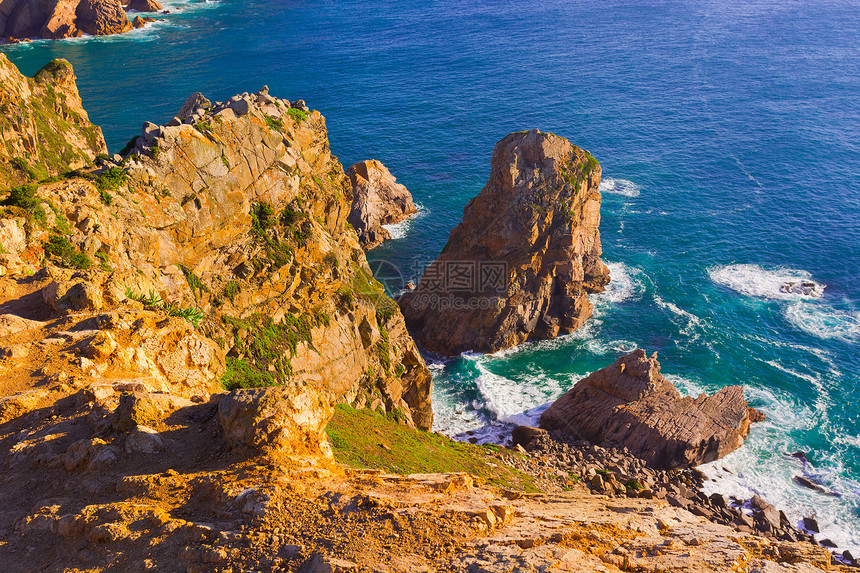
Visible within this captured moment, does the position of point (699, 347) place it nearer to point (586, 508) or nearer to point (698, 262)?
point (698, 262)

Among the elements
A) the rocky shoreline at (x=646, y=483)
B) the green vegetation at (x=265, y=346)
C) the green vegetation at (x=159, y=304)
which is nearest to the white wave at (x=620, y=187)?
the rocky shoreline at (x=646, y=483)

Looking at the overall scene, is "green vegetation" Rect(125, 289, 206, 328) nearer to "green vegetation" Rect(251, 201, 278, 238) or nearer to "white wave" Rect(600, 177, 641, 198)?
"green vegetation" Rect(251, 201, 278, 238)

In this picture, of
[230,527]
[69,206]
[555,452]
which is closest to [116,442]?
[230,527]

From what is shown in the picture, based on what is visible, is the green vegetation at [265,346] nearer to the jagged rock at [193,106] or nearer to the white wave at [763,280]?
the jagged rock at [193,106]

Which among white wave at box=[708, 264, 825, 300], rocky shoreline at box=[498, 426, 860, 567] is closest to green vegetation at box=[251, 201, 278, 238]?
rocky shoreline at box=[498, 426, 860, 567]

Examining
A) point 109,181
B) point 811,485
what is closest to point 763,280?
point 811,485

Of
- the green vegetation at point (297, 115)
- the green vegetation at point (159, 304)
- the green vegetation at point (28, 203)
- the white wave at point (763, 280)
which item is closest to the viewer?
the green vegetation at point (159, 304)
